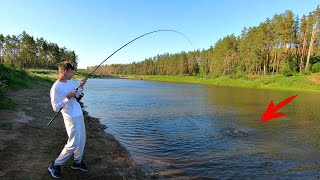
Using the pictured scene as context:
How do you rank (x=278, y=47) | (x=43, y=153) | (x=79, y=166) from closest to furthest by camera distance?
(x=79, y=166) < (x=43, y=153) < (x=278, y=47)

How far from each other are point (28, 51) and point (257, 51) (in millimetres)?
81987

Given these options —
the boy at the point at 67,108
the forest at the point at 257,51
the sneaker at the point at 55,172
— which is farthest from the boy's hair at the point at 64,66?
the forest at the point at 257,51

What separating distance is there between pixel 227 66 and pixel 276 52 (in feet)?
99.6

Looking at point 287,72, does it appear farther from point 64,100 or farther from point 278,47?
point 64,100

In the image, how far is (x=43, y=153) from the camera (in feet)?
26.0

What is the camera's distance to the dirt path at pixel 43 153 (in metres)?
6.60

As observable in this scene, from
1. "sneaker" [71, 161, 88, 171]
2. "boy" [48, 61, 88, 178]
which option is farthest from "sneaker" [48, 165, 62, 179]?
"sneaker" [71, 161, 88, 171]

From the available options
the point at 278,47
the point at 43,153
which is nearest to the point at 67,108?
the point at 43,153

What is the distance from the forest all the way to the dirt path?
43.3m

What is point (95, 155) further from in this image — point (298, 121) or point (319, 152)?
point (298, 121)

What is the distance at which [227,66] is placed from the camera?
4058 inches

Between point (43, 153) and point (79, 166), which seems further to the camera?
point (43, 153)

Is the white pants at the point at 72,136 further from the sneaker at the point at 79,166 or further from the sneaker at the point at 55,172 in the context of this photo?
the sneaker at the point at 79,166

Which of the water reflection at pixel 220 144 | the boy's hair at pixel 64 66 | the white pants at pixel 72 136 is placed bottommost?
the water reflection at pixel 220 144
